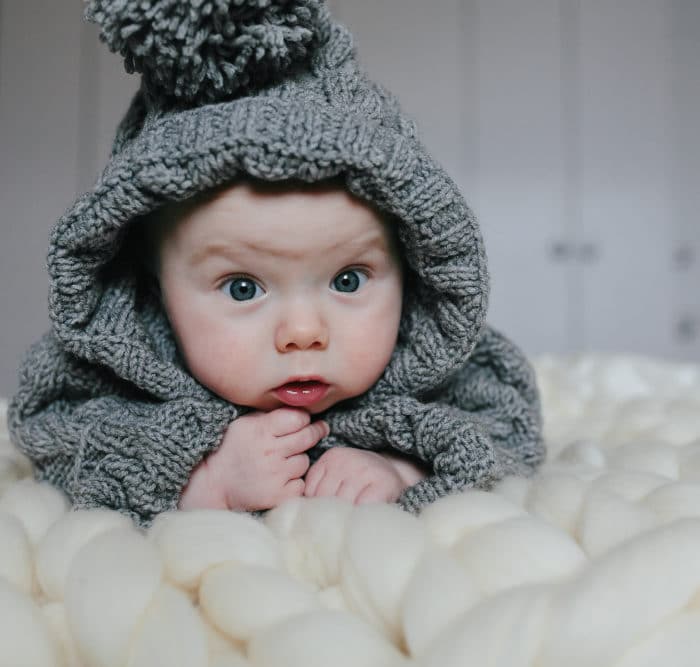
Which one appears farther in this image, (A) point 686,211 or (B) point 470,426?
(A) point 686,211

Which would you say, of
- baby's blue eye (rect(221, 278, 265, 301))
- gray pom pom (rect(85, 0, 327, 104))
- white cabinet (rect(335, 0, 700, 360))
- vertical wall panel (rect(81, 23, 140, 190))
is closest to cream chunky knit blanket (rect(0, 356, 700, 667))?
baby's blue eye (rect(221, 278, 265, 301))

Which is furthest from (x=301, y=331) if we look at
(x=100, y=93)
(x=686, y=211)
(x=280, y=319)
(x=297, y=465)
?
(x=686, y=211)

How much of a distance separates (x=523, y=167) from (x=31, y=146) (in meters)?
1.71

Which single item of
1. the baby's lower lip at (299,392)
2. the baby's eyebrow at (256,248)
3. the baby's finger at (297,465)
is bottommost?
the baby's finger at (297,465)

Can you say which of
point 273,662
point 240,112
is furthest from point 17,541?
point 240,112

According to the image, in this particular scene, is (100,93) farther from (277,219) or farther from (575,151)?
(277,219)

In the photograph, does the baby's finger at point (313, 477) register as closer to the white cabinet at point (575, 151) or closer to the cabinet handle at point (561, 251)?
the white cabinet at point (575, 151)

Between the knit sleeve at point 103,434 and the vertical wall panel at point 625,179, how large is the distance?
2396 mm

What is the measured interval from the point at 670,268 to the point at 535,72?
0.88 metres

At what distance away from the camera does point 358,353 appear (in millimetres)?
657

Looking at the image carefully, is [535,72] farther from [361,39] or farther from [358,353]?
[358,353]

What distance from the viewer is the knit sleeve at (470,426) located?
62 cm

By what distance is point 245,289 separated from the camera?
0.64m

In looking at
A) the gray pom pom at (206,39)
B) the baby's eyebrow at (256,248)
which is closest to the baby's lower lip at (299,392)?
the baby's eyebrow at (256,248)
